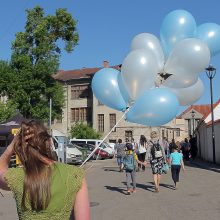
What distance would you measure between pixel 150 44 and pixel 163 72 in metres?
0.78

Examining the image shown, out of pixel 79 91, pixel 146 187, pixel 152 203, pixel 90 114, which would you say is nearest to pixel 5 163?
pixel 152 203

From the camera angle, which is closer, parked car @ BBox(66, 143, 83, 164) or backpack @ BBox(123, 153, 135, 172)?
backpack @ BBox(123, 153, 135, 172)

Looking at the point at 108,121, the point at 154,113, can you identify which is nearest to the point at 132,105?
the point at 154,113

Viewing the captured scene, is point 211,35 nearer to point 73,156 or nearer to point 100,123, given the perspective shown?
point 73,156

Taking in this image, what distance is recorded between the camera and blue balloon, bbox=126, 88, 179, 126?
25.2 feet

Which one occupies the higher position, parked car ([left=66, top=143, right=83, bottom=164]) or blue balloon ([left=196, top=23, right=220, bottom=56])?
blue balloon ([left=196, top=23, right=220, bottom=56])

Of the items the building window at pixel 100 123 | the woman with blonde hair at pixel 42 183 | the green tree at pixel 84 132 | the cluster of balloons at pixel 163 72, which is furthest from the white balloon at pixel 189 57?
the building window at pixel 100 123

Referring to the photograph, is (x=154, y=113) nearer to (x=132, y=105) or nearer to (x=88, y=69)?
(x=132, y=105)

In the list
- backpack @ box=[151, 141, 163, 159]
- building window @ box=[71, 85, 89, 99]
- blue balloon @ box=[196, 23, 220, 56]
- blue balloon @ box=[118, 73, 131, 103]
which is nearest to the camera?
blue balloon @ box=[196, 23, 220, 56]

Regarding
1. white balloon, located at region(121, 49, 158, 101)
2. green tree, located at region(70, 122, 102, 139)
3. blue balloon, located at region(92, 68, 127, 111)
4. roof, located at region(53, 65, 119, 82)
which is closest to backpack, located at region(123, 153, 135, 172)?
blue balloon, located at region(92, 68, 127, 111)

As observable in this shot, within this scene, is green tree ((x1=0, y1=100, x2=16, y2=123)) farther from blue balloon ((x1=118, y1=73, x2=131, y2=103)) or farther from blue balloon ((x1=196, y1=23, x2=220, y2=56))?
blue balloon ((x1=196, y1=23, x2=220, y2=56))

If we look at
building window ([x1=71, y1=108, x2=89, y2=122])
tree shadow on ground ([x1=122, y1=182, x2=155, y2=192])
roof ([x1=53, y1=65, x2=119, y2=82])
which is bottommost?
tree shadow on ground ([x1=122, y1=182, x2=155, y2=192])

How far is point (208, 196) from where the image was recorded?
11453mm

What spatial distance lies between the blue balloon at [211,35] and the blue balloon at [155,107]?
132cm
